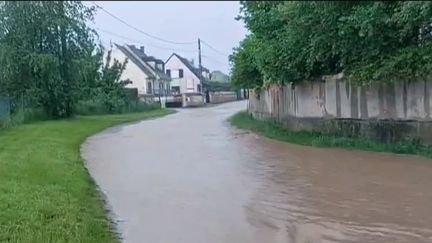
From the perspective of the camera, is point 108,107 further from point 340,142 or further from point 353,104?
point 340,142

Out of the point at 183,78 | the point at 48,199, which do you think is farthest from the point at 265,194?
the point at 183,78

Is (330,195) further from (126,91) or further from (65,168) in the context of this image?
(126,91)

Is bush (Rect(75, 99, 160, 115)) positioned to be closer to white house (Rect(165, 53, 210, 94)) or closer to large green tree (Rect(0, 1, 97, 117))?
large green tree (Rect(0, 1, 97, 117))

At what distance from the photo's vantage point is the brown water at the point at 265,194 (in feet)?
23.1

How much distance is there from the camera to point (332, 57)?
16.2 m

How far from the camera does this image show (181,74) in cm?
8719

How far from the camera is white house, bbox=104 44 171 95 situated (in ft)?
234

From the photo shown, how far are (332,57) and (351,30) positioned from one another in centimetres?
299

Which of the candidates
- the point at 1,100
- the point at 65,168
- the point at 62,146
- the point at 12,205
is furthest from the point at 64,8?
the point at 12,205

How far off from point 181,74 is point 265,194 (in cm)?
7831

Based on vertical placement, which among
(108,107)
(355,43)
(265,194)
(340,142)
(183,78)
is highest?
(183,78)

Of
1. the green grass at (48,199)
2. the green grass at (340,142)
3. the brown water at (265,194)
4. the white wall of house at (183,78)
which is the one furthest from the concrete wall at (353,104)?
the white wall of house at (183,78)

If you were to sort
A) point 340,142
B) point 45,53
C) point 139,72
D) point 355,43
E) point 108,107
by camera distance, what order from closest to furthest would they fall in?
point 355,43, point 340,142, point 45,53, point 108,107, point 139,72

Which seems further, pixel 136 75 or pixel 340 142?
pixel 136 75
